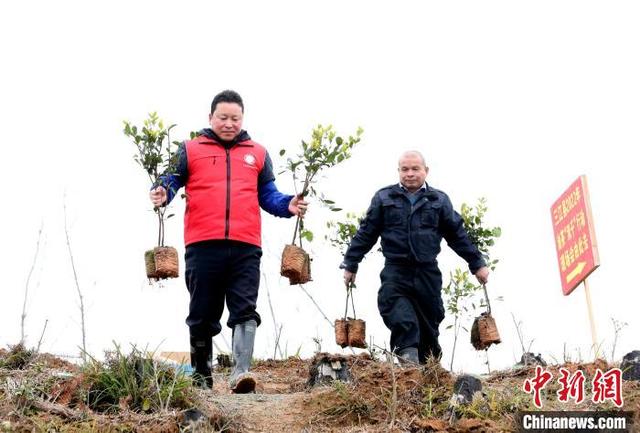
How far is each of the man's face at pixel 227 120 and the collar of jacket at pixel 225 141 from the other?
0.10ft

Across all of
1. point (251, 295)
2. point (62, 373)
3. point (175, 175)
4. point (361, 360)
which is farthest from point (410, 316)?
point (62, 373)

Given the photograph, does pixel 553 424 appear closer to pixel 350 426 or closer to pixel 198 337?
pixel 350 426

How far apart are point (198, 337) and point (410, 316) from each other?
5.52 ft

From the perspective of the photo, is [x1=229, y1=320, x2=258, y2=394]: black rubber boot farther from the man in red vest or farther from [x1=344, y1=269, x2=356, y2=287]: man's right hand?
[x1=344, y1=269, x2=356, y2=287]: man's right hand

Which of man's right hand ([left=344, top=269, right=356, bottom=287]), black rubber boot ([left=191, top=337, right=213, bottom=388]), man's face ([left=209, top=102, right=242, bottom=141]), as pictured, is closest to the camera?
black rubber boot ([left=191, top=337, right=213, bottom=388])

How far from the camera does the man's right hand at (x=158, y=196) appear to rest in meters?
6.14

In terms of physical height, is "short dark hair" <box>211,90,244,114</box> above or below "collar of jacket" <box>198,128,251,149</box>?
above

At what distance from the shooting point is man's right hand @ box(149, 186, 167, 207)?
6141 millimetres

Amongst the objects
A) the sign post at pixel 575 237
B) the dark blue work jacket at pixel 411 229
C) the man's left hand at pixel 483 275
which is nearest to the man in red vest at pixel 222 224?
the dark blue work jacket at pixel 411 229

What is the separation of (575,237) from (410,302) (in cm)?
238

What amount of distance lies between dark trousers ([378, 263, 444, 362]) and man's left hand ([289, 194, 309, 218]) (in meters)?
0.91

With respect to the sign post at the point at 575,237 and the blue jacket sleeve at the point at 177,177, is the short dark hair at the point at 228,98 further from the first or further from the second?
the sign post at the point at 575,237

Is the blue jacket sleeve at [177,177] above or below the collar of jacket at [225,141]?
below

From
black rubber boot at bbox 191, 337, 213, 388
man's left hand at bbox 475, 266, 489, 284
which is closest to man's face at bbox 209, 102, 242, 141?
black rubber boot at bbox 191, 337, 213, 388
